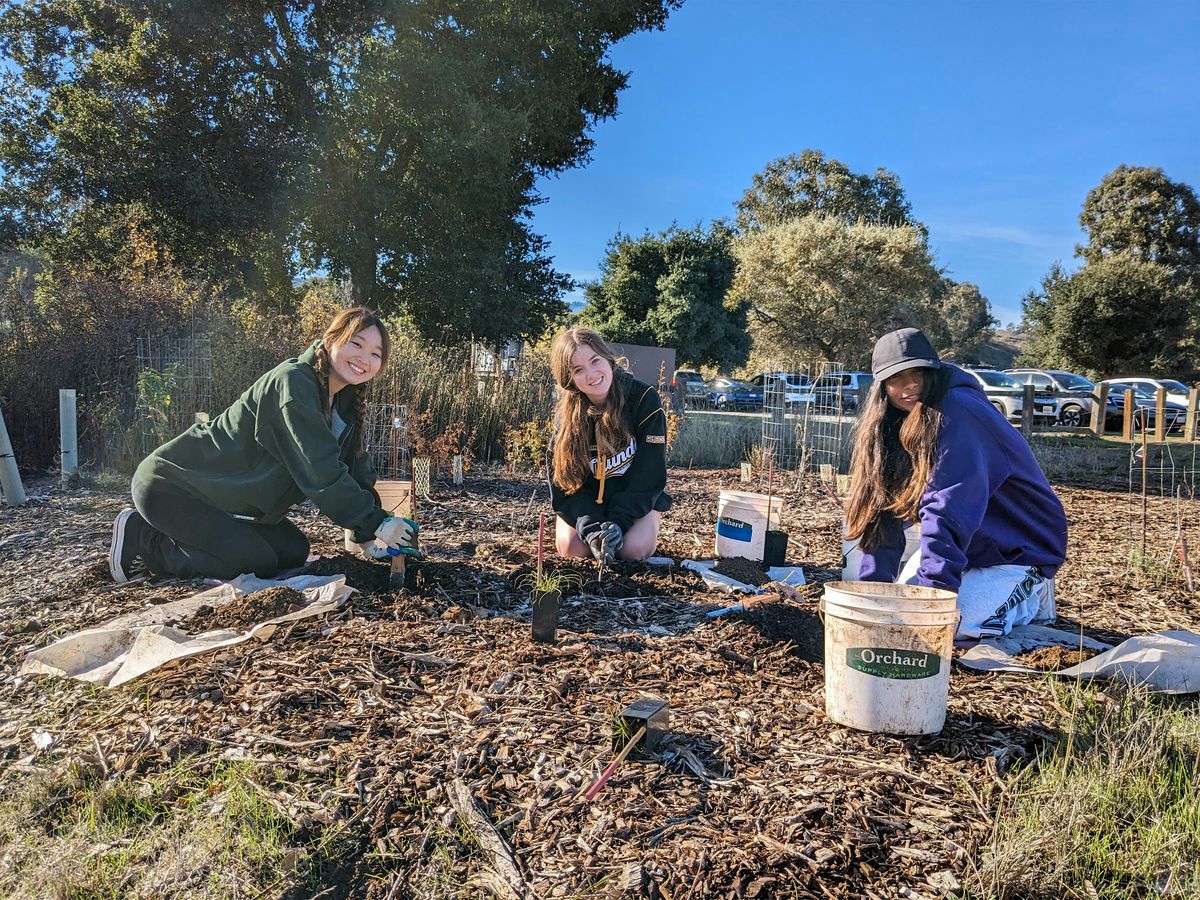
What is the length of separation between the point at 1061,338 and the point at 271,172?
92.5 ft

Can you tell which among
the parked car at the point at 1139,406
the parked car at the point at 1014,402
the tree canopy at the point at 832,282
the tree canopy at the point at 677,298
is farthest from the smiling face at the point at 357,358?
the tree canopy at the point at 832,282

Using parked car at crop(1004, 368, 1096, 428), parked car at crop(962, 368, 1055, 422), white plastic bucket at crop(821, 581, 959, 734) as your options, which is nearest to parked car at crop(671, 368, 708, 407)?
parked car at crop(962, 368, 1055, 422)

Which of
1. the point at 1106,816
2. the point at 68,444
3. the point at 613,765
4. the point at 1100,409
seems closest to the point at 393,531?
the point at 613,765

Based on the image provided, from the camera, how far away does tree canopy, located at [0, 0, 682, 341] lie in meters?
12.5

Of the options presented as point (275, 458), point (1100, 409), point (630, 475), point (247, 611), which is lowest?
point (247, 611)

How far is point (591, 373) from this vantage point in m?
3.62

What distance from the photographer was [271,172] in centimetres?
1300

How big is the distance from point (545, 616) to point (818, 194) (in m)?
40.7

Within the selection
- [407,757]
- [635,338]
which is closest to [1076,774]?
[407,757]

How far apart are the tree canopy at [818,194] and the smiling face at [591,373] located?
3700 centimetres

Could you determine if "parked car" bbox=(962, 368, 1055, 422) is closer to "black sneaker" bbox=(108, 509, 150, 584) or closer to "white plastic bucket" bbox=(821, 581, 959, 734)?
"white plastic bucket" bbox=(821, 581, 959, 734)

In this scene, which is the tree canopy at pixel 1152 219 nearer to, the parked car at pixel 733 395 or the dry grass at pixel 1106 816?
the parked car at pixel 733 395

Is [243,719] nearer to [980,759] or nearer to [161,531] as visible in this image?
[161,531]

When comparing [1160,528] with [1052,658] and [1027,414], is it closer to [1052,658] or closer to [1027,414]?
[1052,658]
